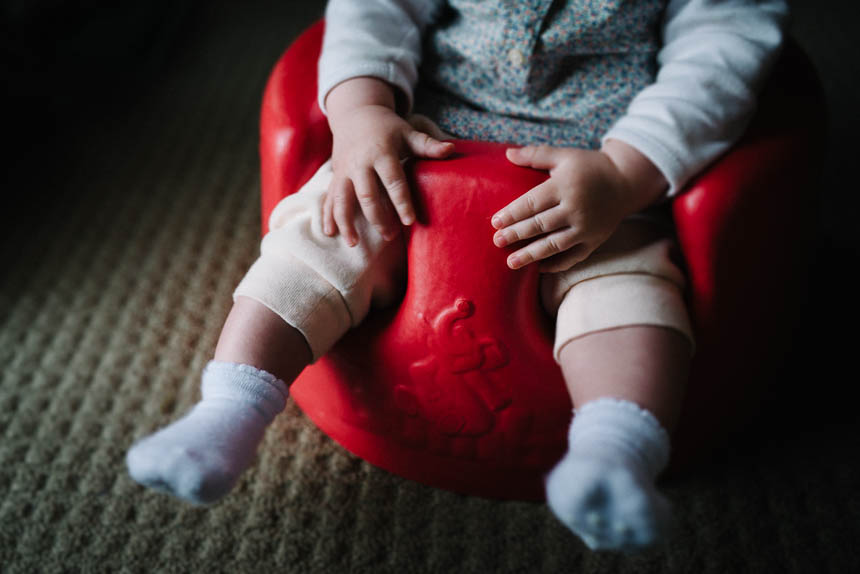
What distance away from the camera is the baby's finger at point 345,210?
1.85 feet

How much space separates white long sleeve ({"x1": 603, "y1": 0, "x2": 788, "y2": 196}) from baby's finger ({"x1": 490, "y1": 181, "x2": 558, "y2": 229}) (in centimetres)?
10

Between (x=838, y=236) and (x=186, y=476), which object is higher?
(x=186, y=476)

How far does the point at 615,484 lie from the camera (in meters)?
0.42

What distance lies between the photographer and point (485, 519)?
2.15 ft

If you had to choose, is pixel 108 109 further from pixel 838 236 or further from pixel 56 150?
pixel 838 236

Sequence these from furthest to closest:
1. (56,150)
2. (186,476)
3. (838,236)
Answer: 1. (56,150)
2. (838,236)
3. (186,476)

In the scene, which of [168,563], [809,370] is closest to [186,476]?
[168,563]

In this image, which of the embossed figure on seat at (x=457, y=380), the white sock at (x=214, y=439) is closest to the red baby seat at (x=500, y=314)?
the embossed figure on seat at (x=457, y=380)

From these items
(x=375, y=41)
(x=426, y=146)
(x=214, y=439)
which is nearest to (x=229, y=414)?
(x=214, y=439)

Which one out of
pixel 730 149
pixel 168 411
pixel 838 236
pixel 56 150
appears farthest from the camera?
pixel 56 150

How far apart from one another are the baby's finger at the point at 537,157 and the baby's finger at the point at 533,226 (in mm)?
38

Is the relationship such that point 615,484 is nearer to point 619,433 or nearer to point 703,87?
point 619,433

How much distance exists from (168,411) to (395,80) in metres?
0.43

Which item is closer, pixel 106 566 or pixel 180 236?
pixel 106 566
